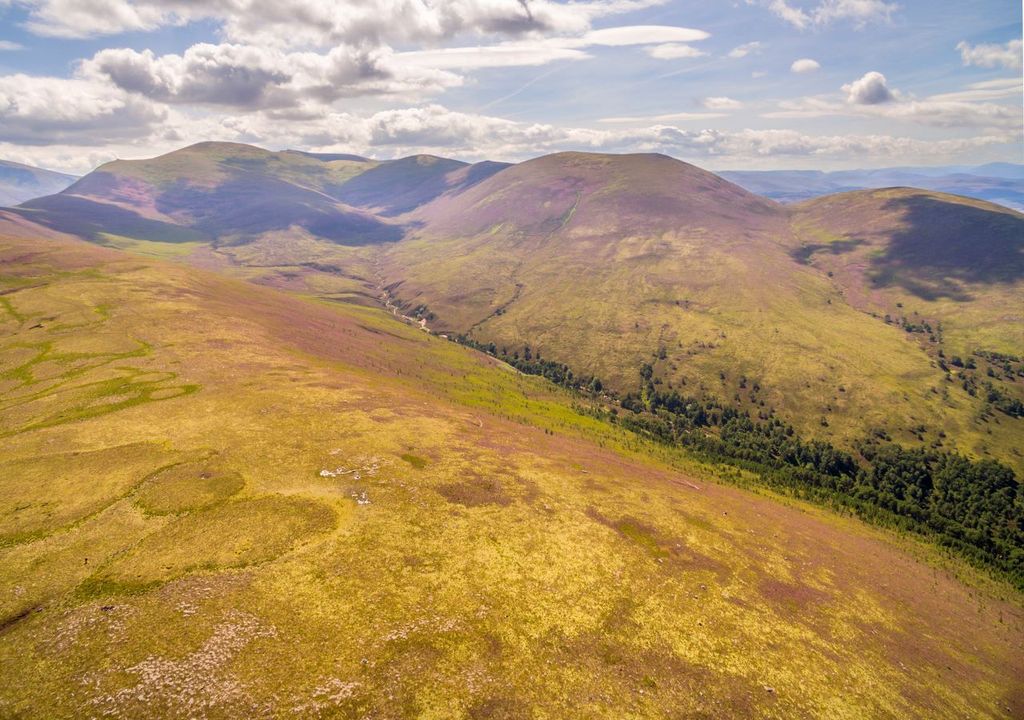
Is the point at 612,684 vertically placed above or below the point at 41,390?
below

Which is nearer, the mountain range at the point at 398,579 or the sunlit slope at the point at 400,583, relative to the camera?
the sunlit slope at the point at 400,583

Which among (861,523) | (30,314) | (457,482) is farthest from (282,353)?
(861,523)

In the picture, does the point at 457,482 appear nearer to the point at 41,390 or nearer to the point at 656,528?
the point at 656,528

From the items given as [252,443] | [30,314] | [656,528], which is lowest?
[656,528]

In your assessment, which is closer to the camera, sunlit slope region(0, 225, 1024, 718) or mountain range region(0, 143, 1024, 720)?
sunlit slope region(0, 225, 1024, 718)

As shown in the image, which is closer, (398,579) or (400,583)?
(400,583)

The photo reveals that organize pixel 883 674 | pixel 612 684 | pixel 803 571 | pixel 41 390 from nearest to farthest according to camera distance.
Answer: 1. pixel 612 684
2. pixel 883 674
3. pixel 803 571
4. pixel 41 390

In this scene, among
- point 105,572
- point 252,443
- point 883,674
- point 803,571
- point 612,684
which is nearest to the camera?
point 612,684

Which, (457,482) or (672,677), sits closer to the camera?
(672,677)
